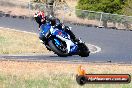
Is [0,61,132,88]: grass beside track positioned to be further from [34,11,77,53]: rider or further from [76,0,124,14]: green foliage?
[76,0,124,14]: green foliage

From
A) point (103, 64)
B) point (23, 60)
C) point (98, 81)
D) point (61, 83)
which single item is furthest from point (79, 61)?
point (98, 81)

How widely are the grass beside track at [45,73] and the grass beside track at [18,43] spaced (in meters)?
6.13

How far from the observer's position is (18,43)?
30422 millimetres

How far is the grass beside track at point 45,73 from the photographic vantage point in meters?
13.0

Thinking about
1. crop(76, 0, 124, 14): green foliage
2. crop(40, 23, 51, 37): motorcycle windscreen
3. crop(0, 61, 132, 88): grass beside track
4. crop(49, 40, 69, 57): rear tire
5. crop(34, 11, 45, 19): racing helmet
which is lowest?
crop(76, 0, 124, 14): green foliage

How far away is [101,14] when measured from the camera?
5116 cm

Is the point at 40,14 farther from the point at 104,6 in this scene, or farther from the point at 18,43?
the point at 104,6

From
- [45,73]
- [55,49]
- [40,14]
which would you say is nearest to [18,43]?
[45,73]

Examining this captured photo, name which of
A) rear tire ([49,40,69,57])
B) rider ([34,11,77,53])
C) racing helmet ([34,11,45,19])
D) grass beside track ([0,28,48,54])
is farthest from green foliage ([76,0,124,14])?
racing helmet ([34,11,45,19])

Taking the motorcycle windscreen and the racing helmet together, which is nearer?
the racing helmet

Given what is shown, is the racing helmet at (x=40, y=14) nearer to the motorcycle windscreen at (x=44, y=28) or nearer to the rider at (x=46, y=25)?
the rider at (x=46, y=25)

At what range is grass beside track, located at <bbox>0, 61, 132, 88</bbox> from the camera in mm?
13023

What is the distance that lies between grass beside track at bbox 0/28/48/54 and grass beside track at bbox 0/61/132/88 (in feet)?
20.1

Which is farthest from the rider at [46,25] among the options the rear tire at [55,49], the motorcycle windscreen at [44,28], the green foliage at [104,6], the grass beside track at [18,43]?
the green foliage at [104,6]
